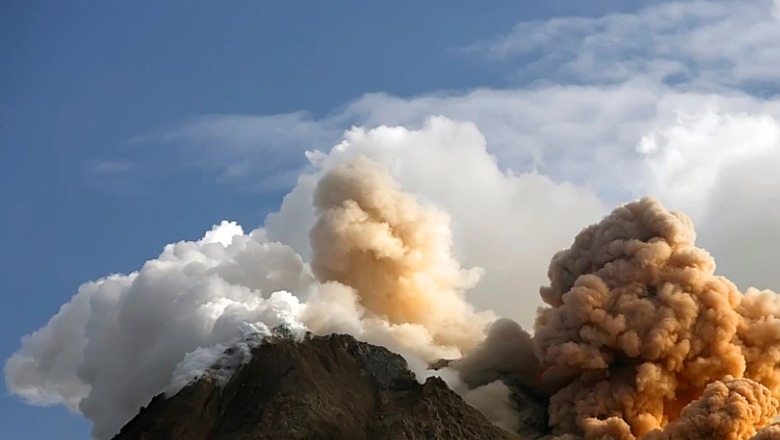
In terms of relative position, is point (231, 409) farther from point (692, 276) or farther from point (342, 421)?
point (692, 276)

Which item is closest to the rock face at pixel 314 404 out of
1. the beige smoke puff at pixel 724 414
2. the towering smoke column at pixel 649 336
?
the towering smoke column at pixel 649 336

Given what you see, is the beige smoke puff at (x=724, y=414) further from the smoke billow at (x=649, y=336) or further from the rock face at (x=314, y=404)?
the rock face at (x=314, y=404)

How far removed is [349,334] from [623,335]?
958 inches

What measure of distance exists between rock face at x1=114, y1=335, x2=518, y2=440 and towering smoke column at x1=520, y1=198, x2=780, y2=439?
9.49 meters

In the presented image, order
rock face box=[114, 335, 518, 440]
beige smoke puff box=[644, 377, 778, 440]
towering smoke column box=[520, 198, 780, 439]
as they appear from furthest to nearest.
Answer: towering smoke column box=[520, 198, 780, 439], beige smoke puff box=[644, 377, 778, 440], rock face box=[114, 335, 518, 440]

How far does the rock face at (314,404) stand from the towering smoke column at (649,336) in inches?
374

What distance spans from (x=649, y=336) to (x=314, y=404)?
97.2ft

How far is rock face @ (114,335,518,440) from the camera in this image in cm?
11931

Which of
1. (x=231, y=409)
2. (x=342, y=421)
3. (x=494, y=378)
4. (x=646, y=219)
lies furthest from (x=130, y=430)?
(x=646, y=219)

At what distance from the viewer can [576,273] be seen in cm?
13775

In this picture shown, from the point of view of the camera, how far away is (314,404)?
399 ft

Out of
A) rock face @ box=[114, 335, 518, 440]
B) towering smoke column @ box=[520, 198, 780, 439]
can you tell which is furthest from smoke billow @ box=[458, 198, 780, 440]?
rock face @ box=[114, 335, 518, 440]

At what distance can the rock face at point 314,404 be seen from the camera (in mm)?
119312

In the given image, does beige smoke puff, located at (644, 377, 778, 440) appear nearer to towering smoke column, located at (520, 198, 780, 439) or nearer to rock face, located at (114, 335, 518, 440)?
towering smoke column, located at (520, 198, 780, 439)
